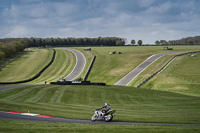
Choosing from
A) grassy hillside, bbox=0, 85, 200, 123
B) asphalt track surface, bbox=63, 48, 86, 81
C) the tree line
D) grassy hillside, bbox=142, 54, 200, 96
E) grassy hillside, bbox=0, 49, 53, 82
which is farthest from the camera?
the tree line

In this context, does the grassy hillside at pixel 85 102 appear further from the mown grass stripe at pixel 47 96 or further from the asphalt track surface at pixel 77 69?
the asphalt track surface at pixel 77 69

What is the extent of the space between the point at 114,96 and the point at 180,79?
A: 32284 mm

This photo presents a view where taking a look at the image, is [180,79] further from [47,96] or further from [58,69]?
[58,69]

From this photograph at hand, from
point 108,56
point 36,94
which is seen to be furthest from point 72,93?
point 108,56

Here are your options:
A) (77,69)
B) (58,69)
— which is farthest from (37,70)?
(77,69)

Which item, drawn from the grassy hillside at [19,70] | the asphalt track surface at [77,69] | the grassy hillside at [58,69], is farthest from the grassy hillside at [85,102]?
the grassy hillside at [19,70]

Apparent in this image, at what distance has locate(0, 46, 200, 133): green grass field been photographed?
912 inches

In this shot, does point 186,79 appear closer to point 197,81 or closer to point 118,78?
point 197,81

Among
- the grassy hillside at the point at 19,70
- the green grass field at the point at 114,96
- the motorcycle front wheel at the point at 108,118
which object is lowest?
the grassy hillside at the point at 19,70

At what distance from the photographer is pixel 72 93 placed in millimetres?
48594

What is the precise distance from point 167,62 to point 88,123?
2961 inches

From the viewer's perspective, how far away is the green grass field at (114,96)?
23.2 m

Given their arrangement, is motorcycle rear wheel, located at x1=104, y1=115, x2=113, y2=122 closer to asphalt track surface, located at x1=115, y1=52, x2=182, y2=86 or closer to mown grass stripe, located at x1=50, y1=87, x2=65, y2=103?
mown grass stripe, located at x1=50, y1=87, x2=65, y2=103

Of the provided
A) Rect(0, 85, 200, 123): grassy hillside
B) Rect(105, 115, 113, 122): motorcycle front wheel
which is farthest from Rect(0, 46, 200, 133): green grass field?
Rect(105, 115, 113, 122): motorcycle front wheel
